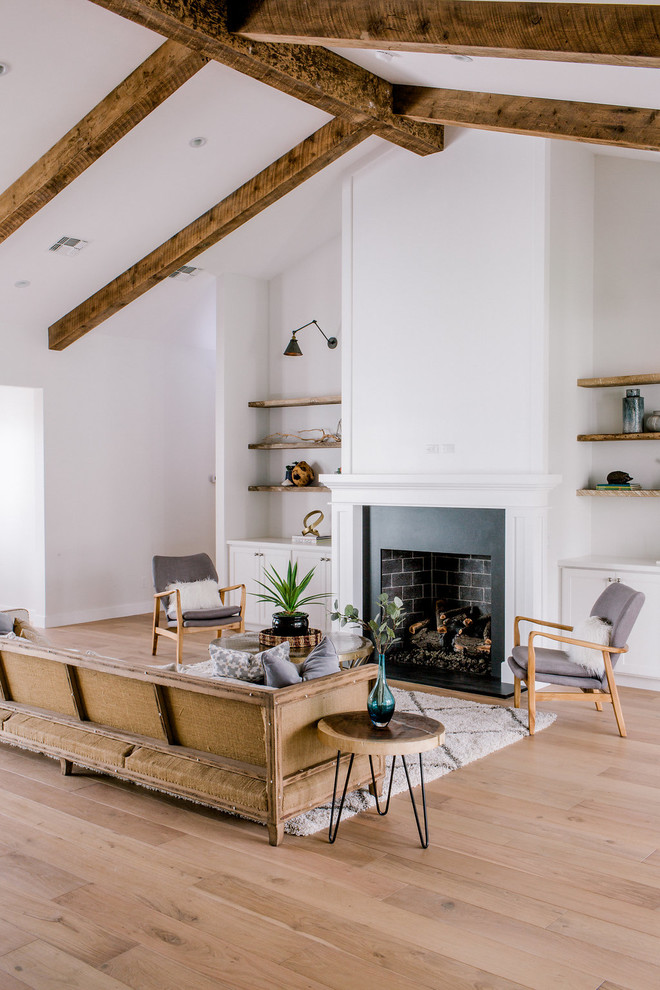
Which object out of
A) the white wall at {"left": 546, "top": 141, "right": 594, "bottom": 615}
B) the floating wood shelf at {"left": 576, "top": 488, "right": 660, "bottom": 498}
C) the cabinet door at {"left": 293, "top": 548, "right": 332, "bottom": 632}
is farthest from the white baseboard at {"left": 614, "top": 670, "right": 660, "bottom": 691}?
the cabinet door at {"left": 293, "top": 548, "right": 332, "bottom": 632}

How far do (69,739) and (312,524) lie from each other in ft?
13.2

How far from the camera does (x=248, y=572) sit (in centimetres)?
783

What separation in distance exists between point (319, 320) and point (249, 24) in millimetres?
3859

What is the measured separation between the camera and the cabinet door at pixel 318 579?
722 centimetres

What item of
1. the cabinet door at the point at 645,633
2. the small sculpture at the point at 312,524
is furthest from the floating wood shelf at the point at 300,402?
the cabinet door at the point at 645,633

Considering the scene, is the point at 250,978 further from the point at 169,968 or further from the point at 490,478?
the point at 490,478

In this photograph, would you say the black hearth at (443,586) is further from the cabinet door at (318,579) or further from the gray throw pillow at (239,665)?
the gray throw pillow at (239,665)

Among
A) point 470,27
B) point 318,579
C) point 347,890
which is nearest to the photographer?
point 347,890

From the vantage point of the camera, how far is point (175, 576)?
7.04 metres

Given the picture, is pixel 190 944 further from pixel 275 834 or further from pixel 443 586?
pixel 443 586

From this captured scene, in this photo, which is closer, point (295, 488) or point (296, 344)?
point (296, 344)

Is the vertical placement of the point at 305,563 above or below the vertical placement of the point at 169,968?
above

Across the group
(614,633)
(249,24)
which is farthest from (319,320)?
(614,633)

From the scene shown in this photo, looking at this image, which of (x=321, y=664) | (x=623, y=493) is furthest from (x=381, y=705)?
(x=623, y=493)
